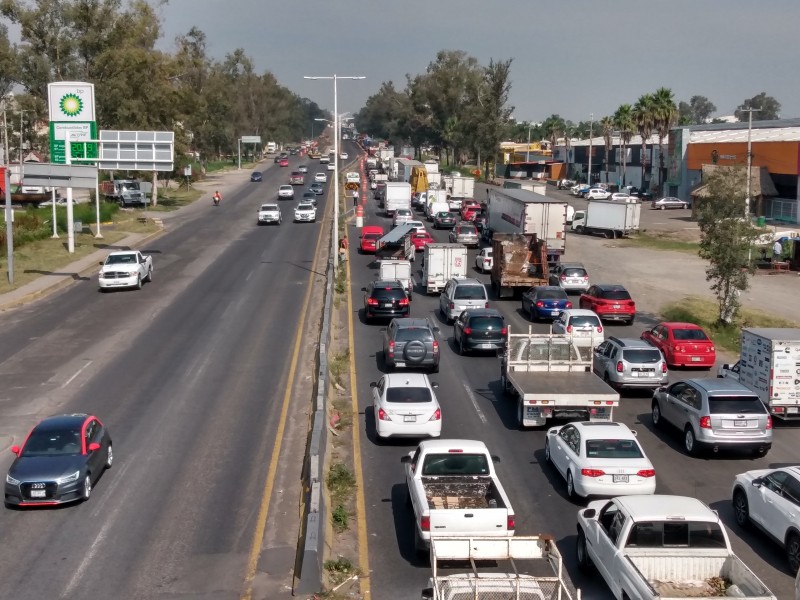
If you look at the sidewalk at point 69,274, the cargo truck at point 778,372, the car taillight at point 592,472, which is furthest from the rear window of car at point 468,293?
the car taillight at point 592,472

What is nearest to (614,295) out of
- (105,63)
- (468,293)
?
(468,293)

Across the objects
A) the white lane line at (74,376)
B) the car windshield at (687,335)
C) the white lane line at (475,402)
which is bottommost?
the white lane line at (74,376)

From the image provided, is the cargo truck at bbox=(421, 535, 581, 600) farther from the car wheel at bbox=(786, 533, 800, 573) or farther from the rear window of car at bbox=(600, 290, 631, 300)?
the rear window of car at bbox=(600, 290, 631, 300)

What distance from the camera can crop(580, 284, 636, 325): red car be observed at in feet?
118

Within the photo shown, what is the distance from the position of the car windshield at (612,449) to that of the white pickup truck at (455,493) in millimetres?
2375

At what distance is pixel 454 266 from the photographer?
41594 millimetres

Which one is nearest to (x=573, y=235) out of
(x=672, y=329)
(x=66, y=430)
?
(x=672, y=329)

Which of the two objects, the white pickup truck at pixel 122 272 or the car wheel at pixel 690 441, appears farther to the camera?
the white pickup truck at pixel 122 272

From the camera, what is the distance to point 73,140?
55219 millimetres

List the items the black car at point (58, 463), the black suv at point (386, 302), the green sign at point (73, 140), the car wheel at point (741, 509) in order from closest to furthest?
the car wheel at point (741, 509) → the black car at point (58, 463) → the black suv at point (386, 302) → the green sign at point (73, 140)

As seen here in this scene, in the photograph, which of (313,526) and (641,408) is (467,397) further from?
(313,526)

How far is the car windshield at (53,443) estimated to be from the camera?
17.4m

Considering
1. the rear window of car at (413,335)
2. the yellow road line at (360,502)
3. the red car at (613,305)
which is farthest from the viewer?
the red car at (613,305)

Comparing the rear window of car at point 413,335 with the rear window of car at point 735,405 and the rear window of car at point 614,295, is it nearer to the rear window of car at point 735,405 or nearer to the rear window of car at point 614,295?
the rear window of car at point 735,405
